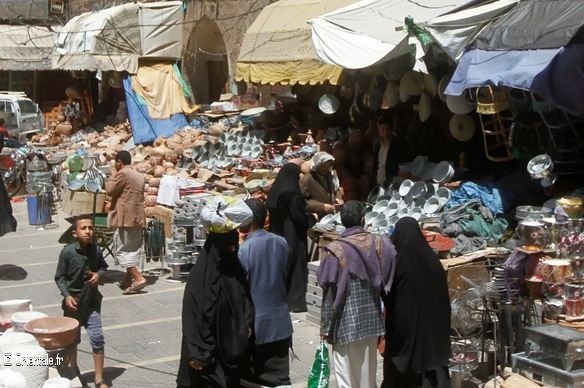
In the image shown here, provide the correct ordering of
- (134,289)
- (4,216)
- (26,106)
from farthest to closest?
(26,106)
(4,216)
(134,289)

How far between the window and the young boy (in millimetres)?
21406

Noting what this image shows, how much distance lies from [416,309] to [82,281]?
8.60ft

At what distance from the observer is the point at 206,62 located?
2330cm

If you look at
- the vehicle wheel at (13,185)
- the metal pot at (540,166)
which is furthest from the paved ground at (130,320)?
the vehicle wheel at (13,185)

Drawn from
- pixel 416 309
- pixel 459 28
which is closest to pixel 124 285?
pixel 459 28

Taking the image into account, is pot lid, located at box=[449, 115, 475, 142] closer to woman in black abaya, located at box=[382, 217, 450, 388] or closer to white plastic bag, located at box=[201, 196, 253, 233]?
Result: woman in black abaya, located at box=[382, 217, 450, 388]

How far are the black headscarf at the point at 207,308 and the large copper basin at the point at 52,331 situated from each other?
0.90 metres

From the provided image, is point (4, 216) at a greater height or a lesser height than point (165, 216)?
greater

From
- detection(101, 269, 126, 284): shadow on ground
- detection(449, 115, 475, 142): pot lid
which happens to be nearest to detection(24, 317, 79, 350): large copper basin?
detection(101, 269, 126, 284): shadow on ground

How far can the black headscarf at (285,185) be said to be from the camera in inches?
351

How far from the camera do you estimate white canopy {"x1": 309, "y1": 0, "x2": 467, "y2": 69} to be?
10625mm

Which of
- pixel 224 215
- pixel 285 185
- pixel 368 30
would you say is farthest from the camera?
pixel 368 30

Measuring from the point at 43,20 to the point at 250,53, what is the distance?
18196 millimetres

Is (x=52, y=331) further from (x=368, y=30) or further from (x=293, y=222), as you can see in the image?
(x=368, y=30)
